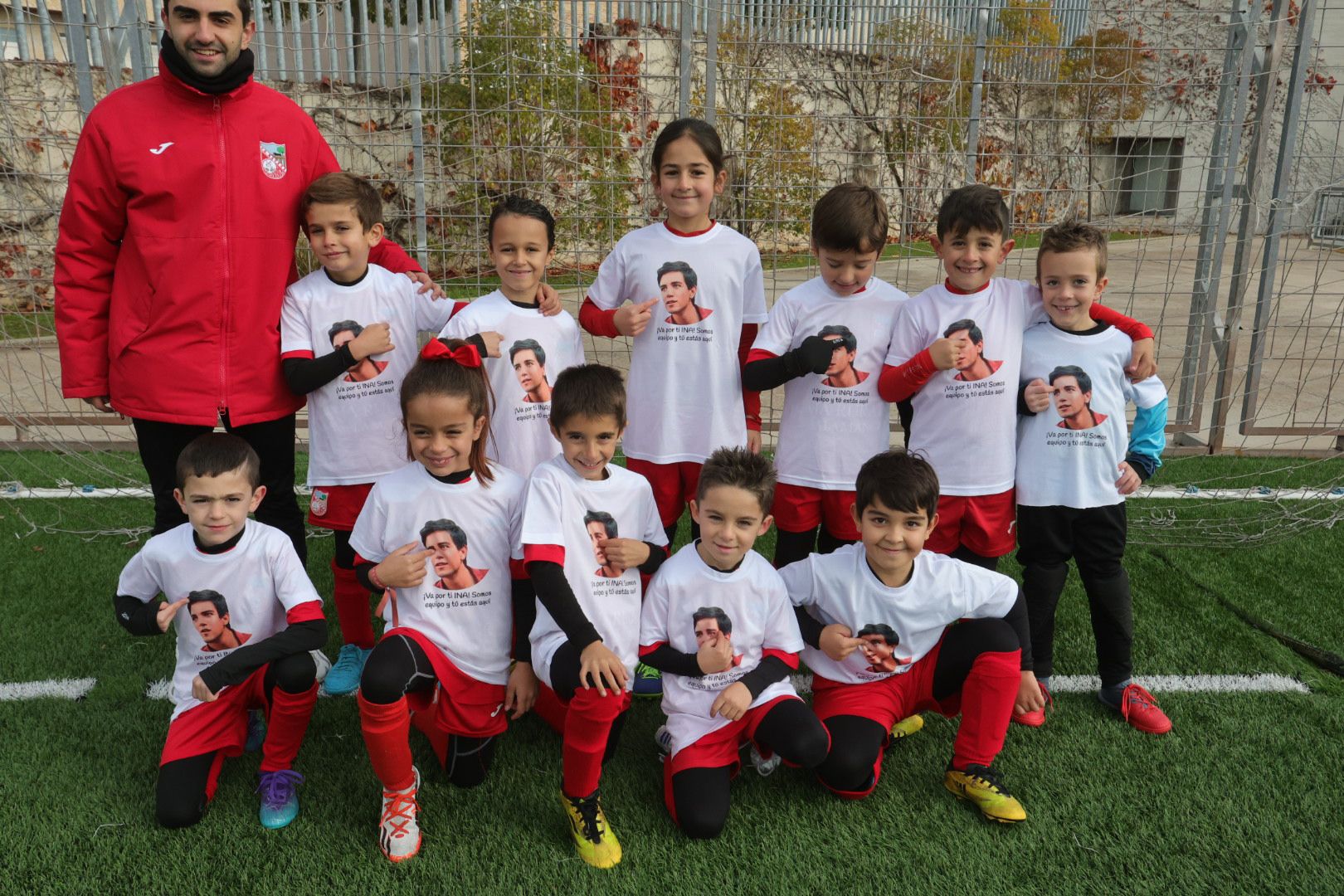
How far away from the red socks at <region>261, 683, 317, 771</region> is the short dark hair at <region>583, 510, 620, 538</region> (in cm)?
78

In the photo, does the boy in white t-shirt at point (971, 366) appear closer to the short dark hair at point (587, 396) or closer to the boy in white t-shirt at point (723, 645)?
the boy in white t-shirt at point (723, 645)

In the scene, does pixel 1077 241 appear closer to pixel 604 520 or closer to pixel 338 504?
pixel 604 520

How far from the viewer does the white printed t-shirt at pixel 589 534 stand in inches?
93.5

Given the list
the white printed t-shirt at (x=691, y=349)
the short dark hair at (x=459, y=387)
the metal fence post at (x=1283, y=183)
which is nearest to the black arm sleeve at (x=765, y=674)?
the white printed t-shirt at (x=691, y=349)

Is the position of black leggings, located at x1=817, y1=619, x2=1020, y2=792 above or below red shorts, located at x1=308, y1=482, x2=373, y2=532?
below

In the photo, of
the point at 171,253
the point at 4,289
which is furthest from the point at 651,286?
the point at 4,289

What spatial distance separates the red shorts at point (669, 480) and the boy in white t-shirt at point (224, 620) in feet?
3.29

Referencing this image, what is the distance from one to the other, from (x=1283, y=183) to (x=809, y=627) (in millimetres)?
3930

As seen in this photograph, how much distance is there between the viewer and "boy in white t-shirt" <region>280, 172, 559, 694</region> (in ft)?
8.84

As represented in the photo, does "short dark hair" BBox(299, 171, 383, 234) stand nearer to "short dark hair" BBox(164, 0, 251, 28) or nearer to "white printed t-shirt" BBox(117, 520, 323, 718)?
"short dark hair" BBox(164, 0, 251, 28)

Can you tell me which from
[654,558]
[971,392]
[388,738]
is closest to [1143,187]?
[971,392]

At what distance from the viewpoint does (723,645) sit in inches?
92.9

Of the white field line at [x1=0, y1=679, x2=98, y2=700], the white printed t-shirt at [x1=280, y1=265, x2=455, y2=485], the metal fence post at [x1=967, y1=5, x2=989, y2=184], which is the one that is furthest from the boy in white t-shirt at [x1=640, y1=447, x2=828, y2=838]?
the metal fence post at [x1=967, y1=5, x2=989, y2=184]

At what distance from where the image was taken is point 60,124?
208 inches
